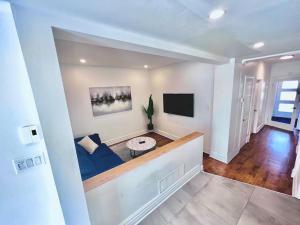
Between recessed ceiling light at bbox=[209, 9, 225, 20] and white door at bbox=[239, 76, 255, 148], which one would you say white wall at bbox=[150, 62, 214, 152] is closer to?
white door at bbox=[239, 76, 255, 148]

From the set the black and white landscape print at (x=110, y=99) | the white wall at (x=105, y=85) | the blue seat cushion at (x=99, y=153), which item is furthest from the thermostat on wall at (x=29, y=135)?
the black and white landscape print at (x=110, y=99)

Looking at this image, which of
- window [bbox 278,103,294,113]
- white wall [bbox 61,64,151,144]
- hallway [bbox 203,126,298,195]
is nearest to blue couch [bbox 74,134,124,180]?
white wall [bbox 61,64,151,144]

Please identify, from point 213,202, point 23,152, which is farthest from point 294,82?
point 23,152

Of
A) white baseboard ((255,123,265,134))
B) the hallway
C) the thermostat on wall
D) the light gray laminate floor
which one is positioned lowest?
the hallway

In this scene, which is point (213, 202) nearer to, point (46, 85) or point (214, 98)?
point (214, 98)

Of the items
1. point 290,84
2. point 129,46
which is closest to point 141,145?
point 129,46

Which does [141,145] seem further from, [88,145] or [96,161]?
[88,145]

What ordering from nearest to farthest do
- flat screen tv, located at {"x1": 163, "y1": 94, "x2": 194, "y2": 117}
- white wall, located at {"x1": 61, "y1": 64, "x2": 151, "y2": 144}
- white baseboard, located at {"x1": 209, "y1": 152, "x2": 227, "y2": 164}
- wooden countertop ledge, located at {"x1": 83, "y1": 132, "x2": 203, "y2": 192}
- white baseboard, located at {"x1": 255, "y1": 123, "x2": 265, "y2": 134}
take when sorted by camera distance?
wooden countertop ledge, located at {"x1": 83, "y1": 132, "x2": 203, "y2": 192}, white baseboard, located at {"x1": 209, "y1": 152, "x2": 227, "y2": 164}, white wall, located at {"x1": 61, "y1": 64, "x2": 151, "y2": 144}, flat screen tv, located at {"x1": 163, "y1": 94, "x2": 194, "y2": 117}, white baseboard, located at {"x1": 255, "y1": 123, "x2": 265, "y2": 134}

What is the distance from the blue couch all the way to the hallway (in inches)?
Answer: 77.0

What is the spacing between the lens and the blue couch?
6.68 feet

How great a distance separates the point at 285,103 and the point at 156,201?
21.9 ft

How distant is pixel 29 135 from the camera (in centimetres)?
86

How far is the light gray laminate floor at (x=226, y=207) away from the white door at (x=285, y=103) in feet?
13.4

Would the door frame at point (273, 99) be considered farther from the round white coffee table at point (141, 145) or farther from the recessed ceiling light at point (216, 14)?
the recessed ceiling light at point (216, 14)
